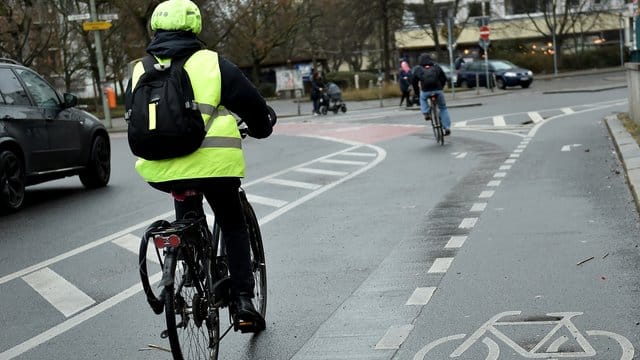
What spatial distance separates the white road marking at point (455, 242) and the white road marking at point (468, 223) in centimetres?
65

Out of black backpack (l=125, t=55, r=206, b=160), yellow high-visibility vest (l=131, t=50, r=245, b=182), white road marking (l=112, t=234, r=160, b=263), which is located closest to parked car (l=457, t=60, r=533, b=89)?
white road marking (l=112, t=234, r=160, b=263)

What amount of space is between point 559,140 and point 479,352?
15.2m

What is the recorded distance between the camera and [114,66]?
59.2 m

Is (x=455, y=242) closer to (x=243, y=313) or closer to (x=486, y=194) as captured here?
(x=486, y=194)

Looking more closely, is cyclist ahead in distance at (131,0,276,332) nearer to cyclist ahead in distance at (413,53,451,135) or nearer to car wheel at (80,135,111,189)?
car wheel at (80,135,111,189)

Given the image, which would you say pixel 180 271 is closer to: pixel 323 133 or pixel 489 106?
pixel 323 133

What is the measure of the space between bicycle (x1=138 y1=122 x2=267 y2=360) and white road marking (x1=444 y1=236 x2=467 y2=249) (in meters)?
3.66

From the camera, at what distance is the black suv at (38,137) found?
13438 millimetres

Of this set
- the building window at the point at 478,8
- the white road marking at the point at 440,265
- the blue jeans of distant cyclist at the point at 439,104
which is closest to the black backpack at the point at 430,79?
the blue jeans of distant cyclist at the point at 439,104

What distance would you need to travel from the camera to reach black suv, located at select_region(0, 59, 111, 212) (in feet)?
44.1

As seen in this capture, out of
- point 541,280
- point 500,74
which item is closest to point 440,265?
point 541,280

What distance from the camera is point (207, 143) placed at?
531cm

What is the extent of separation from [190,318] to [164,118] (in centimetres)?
95

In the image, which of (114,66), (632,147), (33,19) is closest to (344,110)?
(33,19)
